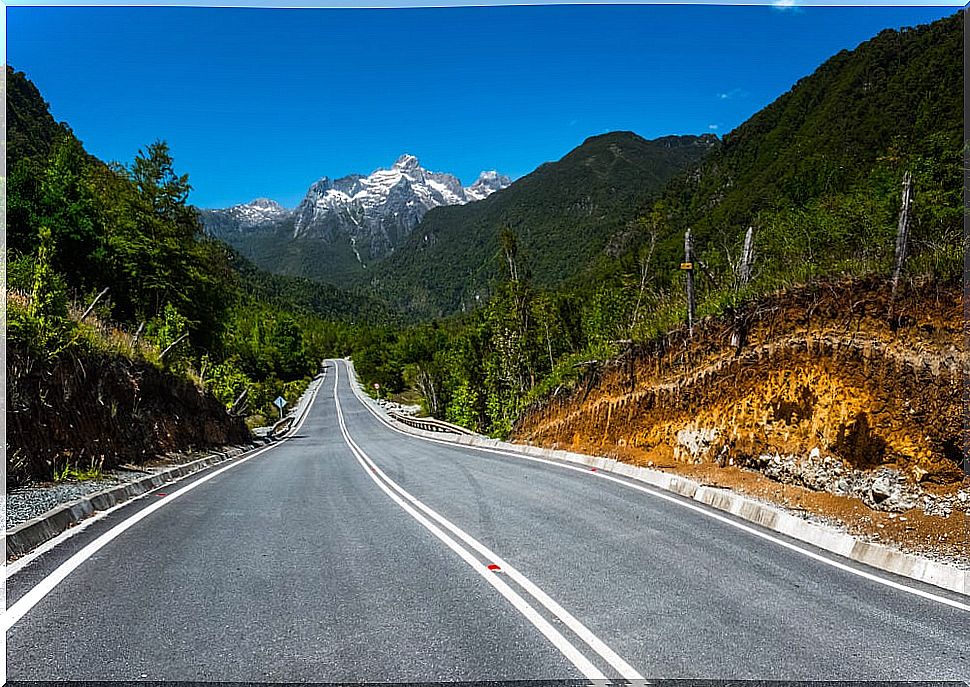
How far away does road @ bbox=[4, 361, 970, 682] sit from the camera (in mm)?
3762

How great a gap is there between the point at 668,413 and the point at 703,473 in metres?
3.01

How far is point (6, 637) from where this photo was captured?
3.80m

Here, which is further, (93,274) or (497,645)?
(93,274)

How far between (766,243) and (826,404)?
6.89m

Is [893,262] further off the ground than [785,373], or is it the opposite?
[893,262]

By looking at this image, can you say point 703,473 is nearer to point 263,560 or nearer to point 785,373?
point 785,373

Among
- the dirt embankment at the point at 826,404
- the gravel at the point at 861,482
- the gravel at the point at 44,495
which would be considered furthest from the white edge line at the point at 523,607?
the gravel at the point at 861,482

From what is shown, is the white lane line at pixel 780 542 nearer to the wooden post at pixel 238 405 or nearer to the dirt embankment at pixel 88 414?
the dirt embankment at pixel 88 414

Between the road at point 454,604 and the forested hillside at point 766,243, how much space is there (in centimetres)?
424

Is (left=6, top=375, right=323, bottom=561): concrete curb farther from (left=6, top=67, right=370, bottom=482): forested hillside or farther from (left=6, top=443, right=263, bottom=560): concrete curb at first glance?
(left=6, top=67, right=370, bottom=482): forested hillside

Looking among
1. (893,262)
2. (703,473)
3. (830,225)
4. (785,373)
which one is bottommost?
(703,473)

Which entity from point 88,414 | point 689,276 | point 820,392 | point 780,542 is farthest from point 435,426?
point 780,542

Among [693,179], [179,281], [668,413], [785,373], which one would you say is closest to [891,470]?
[785,373]

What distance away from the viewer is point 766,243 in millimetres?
17250
